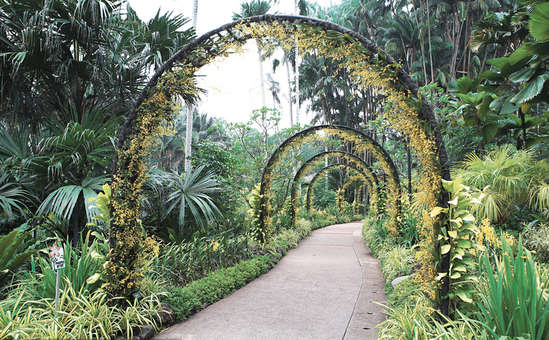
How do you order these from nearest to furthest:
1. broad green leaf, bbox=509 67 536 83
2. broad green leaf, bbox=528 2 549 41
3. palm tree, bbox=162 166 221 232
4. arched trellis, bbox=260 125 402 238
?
broad green leaf, bbox=528 2 549 41, broad green leaf, bbox=509 67 536 83, palm tree, bbox=162 166 221 232, arched trellis, bbox=260 125 402 238

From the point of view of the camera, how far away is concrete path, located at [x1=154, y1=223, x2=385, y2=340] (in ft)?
10.1

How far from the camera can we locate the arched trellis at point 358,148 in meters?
6.73

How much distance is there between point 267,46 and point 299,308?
313cm

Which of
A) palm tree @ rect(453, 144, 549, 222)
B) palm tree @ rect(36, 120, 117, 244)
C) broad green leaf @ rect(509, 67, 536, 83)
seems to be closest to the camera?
palm tree @ rect(36, 120, 117, 244)

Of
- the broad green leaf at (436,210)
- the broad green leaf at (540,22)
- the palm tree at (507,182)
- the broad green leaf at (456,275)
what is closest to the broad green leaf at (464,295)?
the broad green leaf at (456,275)

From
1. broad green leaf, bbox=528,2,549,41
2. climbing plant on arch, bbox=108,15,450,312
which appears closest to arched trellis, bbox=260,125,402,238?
climbing plant on arch, bbox=108,15,450,312

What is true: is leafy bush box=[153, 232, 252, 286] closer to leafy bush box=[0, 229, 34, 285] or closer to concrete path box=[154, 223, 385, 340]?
concrete path box=[154, 223, 385, 340]

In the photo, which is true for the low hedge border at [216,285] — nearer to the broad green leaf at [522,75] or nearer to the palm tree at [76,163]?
the palm tree at [76,163]

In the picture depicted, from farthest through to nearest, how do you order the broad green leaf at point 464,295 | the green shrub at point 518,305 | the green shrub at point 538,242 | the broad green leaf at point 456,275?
the green shrub at point 538,242 < the broad green leaf at point 456,275 < the broad green leaf at point 464,295 < the green shrub at point 518,305

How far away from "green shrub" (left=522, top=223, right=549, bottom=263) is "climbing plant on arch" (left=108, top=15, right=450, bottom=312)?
1.63 metres

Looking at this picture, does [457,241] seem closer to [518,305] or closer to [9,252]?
[518,305]

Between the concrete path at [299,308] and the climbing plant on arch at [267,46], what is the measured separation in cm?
83

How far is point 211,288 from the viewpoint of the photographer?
4.07 m

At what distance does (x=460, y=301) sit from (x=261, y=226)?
14.9 feet
